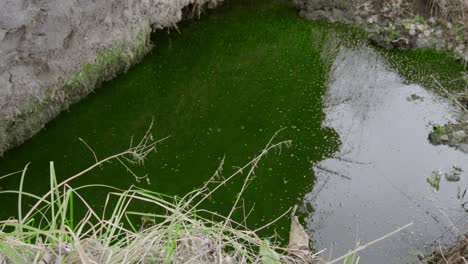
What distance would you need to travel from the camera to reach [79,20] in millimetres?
4797

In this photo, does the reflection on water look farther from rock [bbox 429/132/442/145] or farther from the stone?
the stone

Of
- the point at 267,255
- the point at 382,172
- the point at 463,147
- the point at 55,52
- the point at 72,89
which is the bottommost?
the point at 382,172

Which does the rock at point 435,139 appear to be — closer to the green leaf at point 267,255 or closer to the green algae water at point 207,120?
the green algae water at point 207,120

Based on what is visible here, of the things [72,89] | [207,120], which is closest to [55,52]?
[72,89]

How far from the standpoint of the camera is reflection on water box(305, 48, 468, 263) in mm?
3658

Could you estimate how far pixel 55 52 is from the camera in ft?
15.2

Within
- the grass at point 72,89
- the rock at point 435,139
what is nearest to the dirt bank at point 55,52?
the grass at point 72,89

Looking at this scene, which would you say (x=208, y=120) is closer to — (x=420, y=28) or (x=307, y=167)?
(x=307, y=167)

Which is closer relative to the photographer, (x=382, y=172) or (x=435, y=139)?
(x=382, y=172)

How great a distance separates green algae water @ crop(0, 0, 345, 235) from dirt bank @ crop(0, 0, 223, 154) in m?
0.17

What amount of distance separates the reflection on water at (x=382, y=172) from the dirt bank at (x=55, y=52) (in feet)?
8.43

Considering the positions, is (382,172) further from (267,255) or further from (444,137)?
(267,255)

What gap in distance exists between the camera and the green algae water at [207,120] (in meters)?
4.00

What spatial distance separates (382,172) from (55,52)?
3.40m
